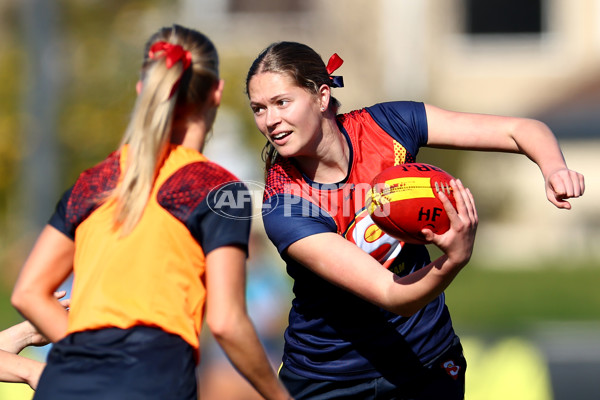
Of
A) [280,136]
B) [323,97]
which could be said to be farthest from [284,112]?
[323,97]

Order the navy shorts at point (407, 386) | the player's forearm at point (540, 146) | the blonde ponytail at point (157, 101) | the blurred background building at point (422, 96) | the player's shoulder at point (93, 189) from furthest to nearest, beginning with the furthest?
the blurred background building at point (422, 96), the navy shorts at point (407, 386), the player's forearm at point (540, 146), the player's shoulder at point (93, 189), the blonde ponytail at point (157, 101)

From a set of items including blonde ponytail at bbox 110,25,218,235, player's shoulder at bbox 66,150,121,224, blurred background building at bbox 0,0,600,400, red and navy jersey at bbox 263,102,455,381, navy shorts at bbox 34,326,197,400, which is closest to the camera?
navy shorts at bbox 34,326,197,400

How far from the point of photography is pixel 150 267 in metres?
2.82

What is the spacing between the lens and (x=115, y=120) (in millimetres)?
16406

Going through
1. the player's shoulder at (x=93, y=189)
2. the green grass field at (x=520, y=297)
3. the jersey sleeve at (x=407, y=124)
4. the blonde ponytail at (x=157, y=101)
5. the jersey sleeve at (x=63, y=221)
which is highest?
the blonde ponytail at (x=157, y=101)

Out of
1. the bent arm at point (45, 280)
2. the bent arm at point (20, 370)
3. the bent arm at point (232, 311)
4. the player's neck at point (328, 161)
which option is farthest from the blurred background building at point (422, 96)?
the bent arm at point (45, 280)

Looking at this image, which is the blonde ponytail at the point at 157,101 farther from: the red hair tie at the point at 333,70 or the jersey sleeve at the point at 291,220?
the red hair tie at the point at 333,70

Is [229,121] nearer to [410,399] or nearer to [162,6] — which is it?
[162,6]

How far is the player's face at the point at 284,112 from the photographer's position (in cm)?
356

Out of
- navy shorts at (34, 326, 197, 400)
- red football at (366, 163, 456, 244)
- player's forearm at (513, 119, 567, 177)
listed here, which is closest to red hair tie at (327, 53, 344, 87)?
red football at (366, 163, 456, 244)

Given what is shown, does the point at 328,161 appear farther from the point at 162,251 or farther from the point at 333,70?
the point at 162,251

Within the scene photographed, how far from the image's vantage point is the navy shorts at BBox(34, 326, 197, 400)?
2.78 meters

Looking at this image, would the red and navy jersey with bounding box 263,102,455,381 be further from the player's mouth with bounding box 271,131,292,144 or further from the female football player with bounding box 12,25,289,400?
the female football player with bounding box 12,25,289,400

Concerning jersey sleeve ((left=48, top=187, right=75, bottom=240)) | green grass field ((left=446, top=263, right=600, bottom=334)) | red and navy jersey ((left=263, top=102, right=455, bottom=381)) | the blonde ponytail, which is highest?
the blonde ponytail
